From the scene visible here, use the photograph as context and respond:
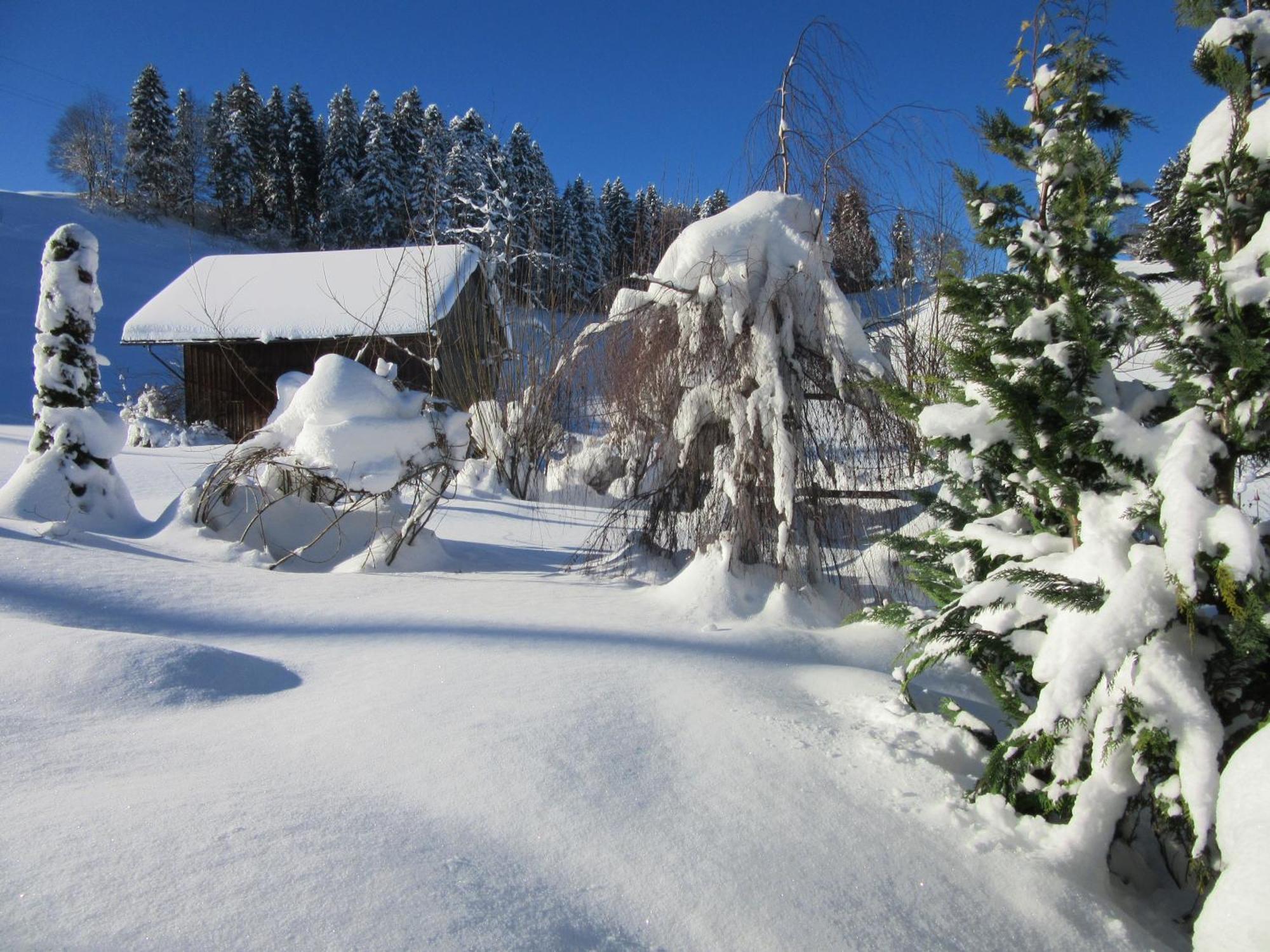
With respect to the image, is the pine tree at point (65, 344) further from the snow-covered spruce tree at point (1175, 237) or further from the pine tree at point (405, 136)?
the pine tree at point (405, 136)

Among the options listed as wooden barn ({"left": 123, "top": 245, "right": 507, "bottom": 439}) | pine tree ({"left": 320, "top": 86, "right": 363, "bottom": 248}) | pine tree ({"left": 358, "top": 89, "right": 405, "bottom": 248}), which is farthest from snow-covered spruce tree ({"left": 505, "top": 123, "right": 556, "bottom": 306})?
Result: pine tree ({"left": 320, "top": 86, "right": 363, "bottom": 248})

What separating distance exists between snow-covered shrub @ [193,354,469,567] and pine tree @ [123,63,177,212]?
45084mm

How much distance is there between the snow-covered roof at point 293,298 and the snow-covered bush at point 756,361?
1185 centimetres

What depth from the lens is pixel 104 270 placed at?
34.5 metres

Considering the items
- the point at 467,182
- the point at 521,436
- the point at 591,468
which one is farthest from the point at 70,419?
the point at 467,182

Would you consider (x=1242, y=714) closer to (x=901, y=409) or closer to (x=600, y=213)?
(x=901, y=409)

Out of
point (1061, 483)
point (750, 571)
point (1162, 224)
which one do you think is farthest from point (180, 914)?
point (750, 571)

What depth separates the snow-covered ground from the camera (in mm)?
1628

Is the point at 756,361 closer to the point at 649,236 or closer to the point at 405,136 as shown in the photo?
the point at 649,236

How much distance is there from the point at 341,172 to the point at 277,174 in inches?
224

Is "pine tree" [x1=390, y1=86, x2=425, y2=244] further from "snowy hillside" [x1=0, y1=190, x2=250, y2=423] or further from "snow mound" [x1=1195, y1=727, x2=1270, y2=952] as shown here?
"snow mound" [x1=1195, y1=727, x2=1270, y2=952]

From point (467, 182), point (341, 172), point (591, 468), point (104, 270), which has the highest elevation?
point (341, 172)

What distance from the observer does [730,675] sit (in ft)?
10.9

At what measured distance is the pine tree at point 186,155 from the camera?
1688 inches
